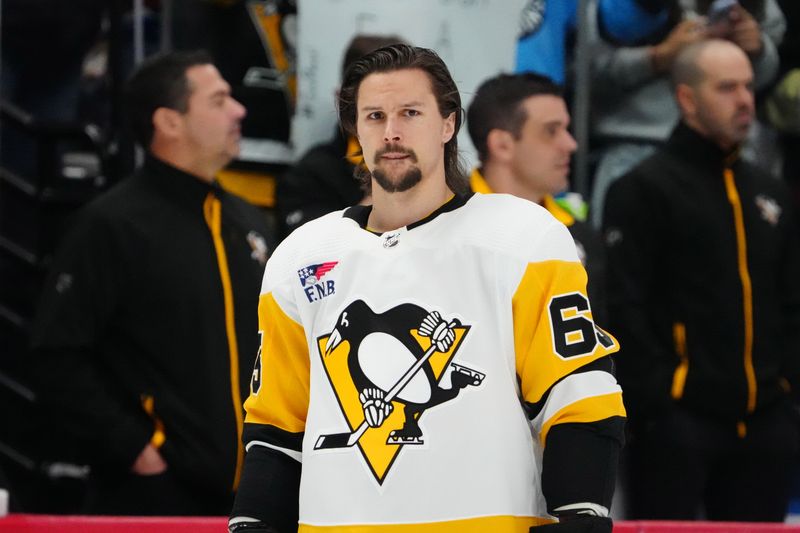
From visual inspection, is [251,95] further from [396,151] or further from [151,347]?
[396,151]

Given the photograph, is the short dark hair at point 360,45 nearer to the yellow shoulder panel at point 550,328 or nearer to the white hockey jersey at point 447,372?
the white hockey jersey at point 447,372

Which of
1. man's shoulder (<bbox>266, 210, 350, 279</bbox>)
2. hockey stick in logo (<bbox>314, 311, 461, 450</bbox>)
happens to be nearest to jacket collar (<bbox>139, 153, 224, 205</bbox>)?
man's shoulder (<bbox>266, 210, 350, 279</bbox>)

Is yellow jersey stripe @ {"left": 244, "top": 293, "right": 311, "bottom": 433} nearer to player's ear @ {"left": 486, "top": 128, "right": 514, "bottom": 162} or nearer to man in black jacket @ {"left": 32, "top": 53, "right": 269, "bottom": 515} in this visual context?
man in black jacket @ {"left": 32, "top": 53, "right": 269, "bottom": 515}

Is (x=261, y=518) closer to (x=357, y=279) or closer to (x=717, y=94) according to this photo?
(x=357, y=279)

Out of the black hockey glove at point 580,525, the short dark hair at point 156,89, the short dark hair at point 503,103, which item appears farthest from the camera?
the short dark hair at point 503,103

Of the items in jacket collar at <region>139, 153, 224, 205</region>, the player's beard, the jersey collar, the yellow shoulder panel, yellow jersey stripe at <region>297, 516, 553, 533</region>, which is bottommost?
yellow jersey stripe at <region>297, 516, 553, 533</region>

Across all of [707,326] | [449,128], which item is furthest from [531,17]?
[449,128]

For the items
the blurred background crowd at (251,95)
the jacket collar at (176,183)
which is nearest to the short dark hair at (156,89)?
the jacket collar at (176,183)

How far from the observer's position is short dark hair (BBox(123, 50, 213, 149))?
452 centimetres

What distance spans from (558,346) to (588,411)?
122mm

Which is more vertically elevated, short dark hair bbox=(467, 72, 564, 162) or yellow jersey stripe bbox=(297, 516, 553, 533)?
short dark hair bbox=(467, 72, 564, 162)

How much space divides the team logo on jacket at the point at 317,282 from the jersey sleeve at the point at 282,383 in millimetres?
47

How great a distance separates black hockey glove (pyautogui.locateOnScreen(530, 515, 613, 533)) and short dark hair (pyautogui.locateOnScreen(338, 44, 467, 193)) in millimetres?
692

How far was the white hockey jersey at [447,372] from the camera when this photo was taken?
2.43 metres
